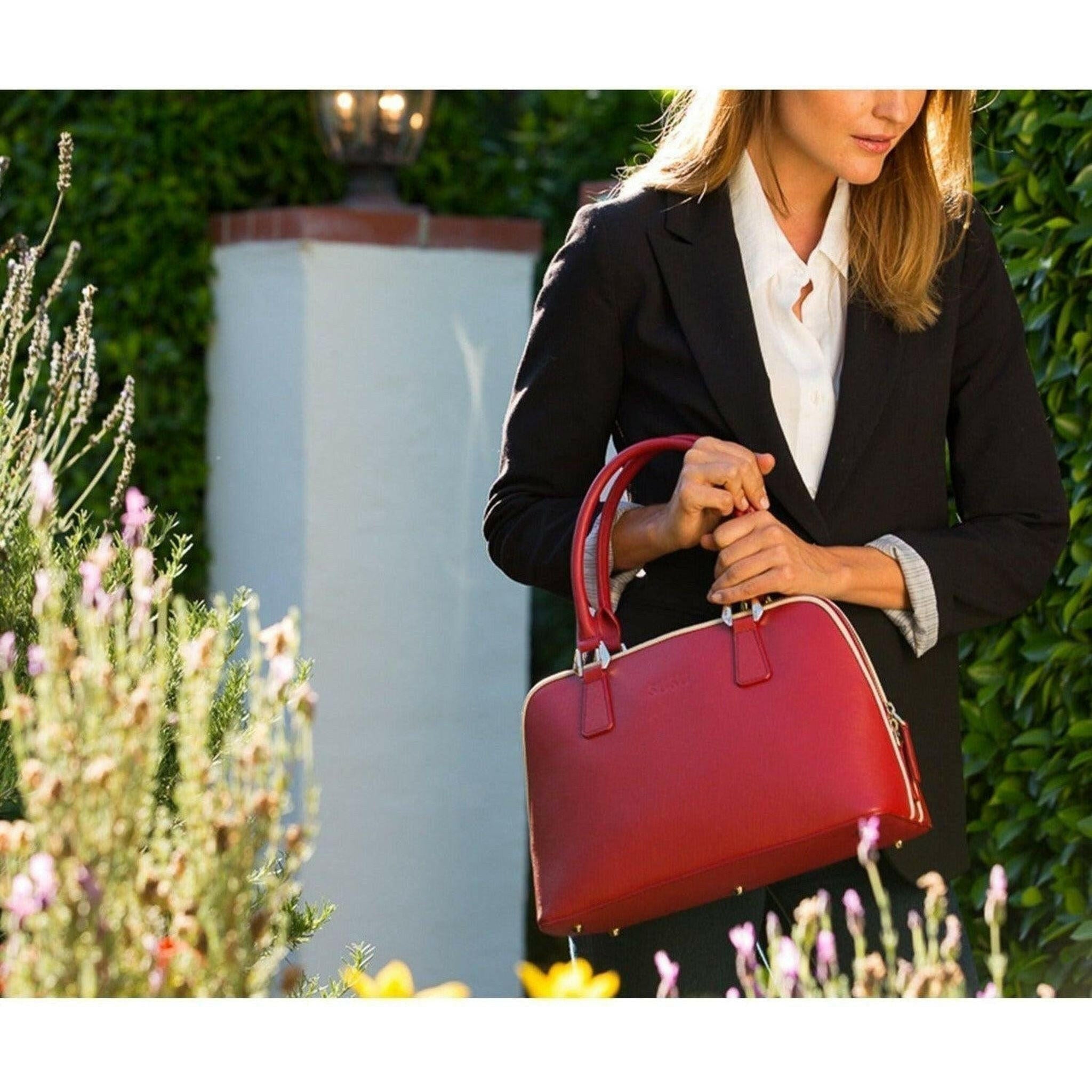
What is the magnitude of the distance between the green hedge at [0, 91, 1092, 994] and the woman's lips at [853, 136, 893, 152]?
23.2 inches

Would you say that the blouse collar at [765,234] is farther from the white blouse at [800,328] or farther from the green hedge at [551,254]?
the green hedge at [551,254]

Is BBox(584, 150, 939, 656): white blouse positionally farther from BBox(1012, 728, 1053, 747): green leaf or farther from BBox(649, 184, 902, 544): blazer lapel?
BBox(1012, 728, 1053, 747): green leaf

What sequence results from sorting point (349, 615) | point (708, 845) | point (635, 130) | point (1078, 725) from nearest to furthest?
1. point (708, 845)
2. point (1078, 725)
3. point (349, 615)
4. point (635, 130)

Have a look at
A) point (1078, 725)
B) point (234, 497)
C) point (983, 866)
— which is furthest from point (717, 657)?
point (234, 497)

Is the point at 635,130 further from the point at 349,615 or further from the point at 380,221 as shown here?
the point at 349,615

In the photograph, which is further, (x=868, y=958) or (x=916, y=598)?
(x=916, y=598)

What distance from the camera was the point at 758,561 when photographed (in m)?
1.95

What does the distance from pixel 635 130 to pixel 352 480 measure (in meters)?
1.50

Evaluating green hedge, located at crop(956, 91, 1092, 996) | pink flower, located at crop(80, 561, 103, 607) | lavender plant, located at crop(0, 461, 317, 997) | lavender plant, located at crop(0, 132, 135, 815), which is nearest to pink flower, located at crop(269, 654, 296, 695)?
lavender plant, located at crop(0, 461, 317, 997)

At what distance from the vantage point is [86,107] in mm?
4695

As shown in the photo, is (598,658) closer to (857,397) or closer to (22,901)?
(857,397)

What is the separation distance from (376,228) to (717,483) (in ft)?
9.40

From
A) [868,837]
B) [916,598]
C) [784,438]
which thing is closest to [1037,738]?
[916,598]

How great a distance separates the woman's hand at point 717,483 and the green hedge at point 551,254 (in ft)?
3.04
